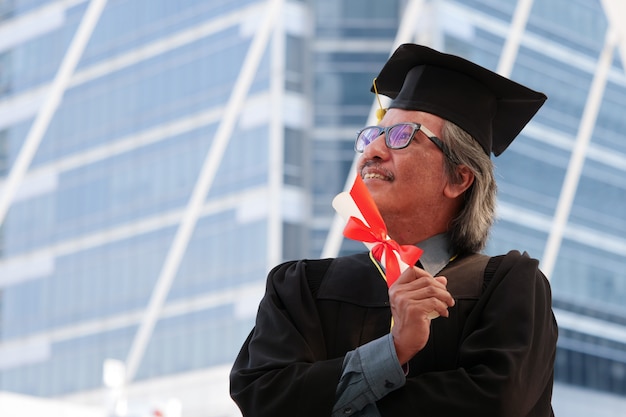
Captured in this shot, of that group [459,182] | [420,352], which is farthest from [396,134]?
[420,352]

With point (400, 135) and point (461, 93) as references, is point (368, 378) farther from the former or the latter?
point (461, 93)

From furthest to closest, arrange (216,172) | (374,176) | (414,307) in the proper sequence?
(216,172), (374,176), (414,307)

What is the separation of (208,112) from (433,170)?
26512 millimetres

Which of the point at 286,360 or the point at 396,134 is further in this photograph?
the point at 396,134

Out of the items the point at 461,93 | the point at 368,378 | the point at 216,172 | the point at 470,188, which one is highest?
the point at 216,172

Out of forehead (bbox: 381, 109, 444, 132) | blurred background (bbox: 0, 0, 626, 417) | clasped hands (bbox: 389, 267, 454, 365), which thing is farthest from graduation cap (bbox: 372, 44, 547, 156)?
blurred background (bbox: 0, 0, 626, 417)

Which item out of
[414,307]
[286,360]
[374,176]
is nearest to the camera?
[414,307]

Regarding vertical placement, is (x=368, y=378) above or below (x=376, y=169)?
below

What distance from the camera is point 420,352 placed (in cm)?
186

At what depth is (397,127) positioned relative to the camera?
202 cm

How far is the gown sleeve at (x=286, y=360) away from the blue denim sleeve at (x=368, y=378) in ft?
0.05

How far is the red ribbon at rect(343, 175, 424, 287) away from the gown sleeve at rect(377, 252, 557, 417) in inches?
5.5

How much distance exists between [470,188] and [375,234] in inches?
11.4

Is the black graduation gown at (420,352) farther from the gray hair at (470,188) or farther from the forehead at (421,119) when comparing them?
the forehead at (421,119)
